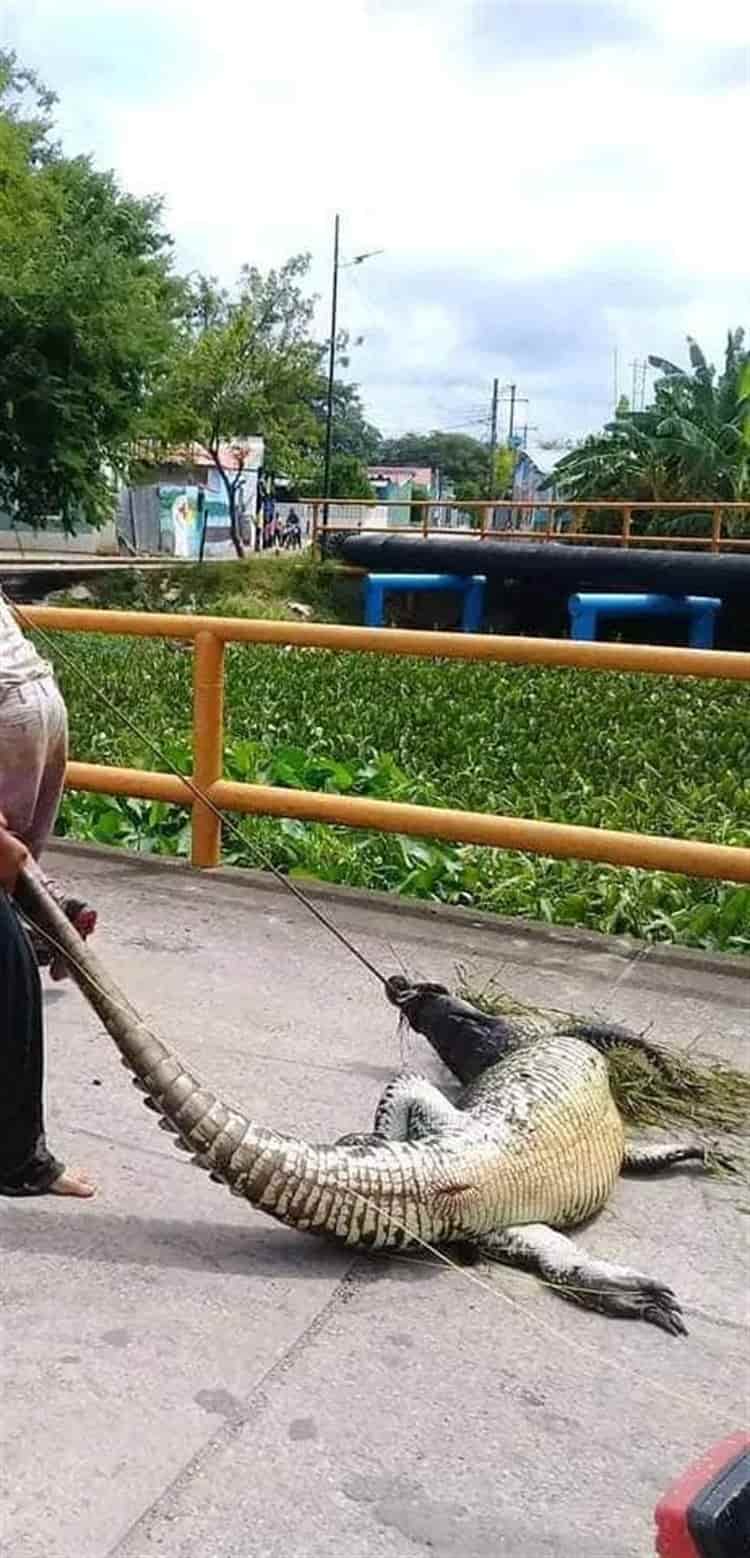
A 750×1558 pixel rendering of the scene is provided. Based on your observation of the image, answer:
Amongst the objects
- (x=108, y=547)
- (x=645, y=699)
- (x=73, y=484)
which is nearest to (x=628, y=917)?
(x=645, y=699)

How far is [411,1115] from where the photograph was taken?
351 cm

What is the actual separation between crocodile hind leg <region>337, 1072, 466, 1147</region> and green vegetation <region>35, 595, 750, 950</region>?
1.61m

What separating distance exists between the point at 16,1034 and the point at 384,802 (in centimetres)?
284

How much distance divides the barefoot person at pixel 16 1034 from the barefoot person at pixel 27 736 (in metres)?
0.83

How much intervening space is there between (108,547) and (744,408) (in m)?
24.9

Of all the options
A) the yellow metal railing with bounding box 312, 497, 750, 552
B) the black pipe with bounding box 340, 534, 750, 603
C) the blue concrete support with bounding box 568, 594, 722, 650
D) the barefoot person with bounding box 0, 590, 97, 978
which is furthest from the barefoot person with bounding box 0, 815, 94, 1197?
the yellow metal railing with bounding box 312, 497, 750, 552

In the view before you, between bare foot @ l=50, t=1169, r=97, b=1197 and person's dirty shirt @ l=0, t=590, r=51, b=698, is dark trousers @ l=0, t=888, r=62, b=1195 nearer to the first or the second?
bare foot @ l=50, t=1169, r=97, b=1197

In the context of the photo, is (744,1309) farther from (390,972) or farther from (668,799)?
(668,799)

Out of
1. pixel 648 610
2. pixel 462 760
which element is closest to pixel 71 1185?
pixel 462 760

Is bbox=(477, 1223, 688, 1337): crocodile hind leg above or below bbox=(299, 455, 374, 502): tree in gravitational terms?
below

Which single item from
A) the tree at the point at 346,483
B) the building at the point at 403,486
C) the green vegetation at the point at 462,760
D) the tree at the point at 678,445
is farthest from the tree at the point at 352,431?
the green vegetation at the point at 462,760

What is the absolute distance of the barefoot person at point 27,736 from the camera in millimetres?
4004

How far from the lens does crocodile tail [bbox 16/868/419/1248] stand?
10.1ft

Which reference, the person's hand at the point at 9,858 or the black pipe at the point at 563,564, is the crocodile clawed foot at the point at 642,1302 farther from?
the black pipe at the point at 563,564
